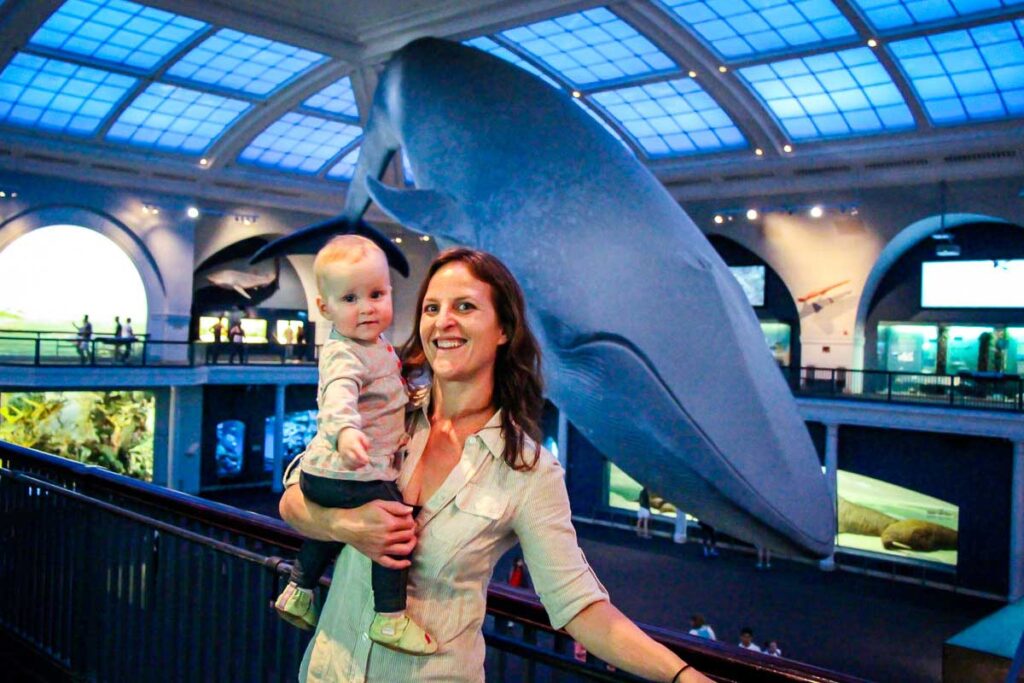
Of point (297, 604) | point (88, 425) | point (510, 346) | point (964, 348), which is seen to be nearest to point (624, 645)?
point (510, 346)

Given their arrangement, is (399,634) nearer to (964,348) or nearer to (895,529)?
(895,529)

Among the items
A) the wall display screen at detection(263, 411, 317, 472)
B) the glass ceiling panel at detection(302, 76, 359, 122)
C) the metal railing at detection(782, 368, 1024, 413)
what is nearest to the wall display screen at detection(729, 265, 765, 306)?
the metal railing at detection(782, 368, 1024, 413)

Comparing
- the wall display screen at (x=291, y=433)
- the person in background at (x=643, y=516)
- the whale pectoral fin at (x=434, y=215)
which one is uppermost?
the whale pectoral fin at (x=434, y=215)

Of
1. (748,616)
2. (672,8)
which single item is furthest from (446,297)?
(672,8)

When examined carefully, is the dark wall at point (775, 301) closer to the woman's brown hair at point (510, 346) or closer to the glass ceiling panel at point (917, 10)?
the glass ceiling panel at point (917, 10)

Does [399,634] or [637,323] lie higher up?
[637,323]

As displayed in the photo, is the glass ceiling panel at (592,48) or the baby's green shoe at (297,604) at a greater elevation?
the glass ceiling panel at (592,48)

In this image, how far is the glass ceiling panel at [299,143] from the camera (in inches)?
979

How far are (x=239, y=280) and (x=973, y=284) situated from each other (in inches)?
905

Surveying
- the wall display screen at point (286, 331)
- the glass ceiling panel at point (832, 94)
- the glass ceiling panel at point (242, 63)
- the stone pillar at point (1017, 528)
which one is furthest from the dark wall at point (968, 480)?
the wall display screen at point (286, 331)

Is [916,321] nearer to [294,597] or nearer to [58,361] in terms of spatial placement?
[58,361]

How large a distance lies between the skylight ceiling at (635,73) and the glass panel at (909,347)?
19.5 feet

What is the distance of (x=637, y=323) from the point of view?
4031 mm

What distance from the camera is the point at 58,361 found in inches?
797
